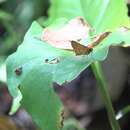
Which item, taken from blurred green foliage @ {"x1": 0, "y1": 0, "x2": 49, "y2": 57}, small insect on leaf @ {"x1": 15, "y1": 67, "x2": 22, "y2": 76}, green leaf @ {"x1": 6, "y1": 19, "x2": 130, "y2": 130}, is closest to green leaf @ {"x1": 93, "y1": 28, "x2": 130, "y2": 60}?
green leaf @ {"x1": 6, "y1": 19, "x2": 130, "y2": 130}

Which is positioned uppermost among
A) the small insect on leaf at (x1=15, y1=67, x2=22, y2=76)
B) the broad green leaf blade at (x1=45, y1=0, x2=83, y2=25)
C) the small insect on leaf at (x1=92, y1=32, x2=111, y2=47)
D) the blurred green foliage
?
the small insect on leaf at (x1=92, y1=32, x2=111, y2=47)

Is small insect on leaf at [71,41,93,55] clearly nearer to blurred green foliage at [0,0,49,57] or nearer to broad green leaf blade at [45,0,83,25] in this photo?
broad green leaf blade at [45,0,83,25]

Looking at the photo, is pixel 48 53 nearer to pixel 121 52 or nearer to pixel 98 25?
pixel 98 25

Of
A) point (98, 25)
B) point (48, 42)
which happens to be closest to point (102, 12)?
point (98, 25)

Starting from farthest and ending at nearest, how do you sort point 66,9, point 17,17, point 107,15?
point 17,17, point 66,9, point 107,15

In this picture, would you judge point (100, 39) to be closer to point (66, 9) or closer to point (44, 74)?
point (44, 74)

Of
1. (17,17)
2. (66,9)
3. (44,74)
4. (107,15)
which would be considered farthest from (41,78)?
(17,17)

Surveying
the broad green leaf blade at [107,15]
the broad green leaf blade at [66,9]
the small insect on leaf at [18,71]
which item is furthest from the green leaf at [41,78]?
the broad green leaf blade at [66,9]
